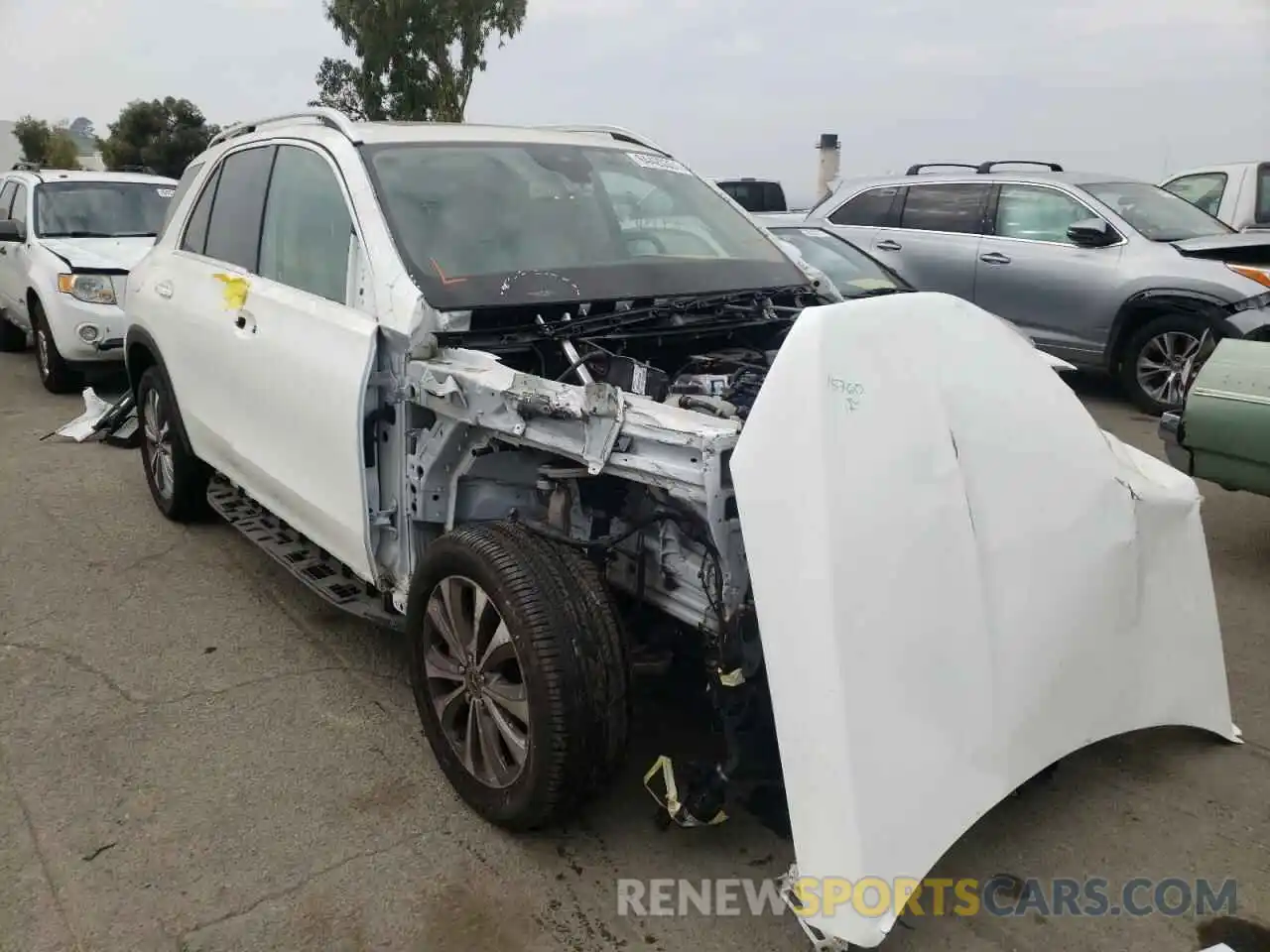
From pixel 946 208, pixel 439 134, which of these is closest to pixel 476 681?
pixel 439 134

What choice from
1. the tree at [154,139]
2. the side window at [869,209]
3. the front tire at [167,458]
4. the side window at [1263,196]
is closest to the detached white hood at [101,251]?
the front tire at [167,458]

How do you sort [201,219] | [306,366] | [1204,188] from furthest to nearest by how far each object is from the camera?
[1204,188] → [201,219] → [306,366]

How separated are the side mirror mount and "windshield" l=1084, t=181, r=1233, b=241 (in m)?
0.18

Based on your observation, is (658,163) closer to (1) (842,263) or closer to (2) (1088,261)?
(1) (842,263)

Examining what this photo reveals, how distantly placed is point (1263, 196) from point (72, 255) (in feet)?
34.9

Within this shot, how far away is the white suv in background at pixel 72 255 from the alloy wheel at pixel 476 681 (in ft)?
18.9

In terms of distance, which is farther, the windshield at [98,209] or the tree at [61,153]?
the tree at [61,153]

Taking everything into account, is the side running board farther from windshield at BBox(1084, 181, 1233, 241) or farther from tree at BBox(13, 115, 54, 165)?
tree at BBox(13, 115, 54, 165)

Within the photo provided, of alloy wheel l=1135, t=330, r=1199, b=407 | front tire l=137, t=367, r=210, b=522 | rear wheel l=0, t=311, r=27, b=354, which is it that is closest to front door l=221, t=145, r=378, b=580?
front tire l=137, t=367, r=210, b=522

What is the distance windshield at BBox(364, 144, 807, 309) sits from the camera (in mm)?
3295

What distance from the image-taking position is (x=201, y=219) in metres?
4.72

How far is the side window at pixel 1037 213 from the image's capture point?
8.09 m

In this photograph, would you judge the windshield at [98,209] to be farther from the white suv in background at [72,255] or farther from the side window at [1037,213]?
the side window at [1037,213]

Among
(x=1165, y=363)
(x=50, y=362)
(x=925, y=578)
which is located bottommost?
(x=50, y=362)
